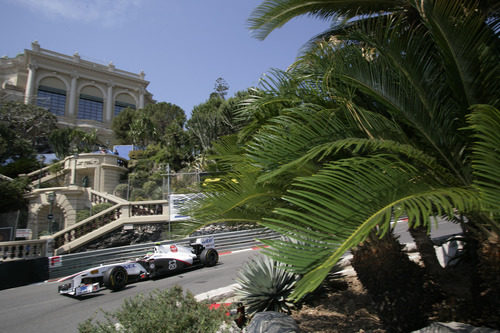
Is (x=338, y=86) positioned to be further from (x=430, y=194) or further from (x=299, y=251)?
(x=299, y=251)

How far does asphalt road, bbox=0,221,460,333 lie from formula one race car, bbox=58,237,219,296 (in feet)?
0.81

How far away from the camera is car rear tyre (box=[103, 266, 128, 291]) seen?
8419 millimetres

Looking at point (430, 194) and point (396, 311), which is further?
point (396, 311)

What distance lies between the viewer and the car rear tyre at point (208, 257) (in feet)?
36.0

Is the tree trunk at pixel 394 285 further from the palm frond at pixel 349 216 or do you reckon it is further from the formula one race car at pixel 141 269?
the formula one race car at pixel 141 269

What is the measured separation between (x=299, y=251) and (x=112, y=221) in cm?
1856

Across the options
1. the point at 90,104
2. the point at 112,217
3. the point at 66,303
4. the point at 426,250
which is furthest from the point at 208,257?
the point at 90,104

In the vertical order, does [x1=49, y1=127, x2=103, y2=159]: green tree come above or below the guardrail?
above

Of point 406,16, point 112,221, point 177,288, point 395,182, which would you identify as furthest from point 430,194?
point 112,221

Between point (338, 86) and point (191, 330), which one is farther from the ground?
point (338, 86)

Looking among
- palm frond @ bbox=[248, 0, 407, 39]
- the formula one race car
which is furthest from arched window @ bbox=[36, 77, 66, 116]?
palm frond @ bbox=[248, 0, 407, 39]

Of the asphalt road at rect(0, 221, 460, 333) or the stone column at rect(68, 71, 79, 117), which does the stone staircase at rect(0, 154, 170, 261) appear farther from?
the stone column at rect(68, 71, 79, 117)

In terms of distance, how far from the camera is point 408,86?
293 cm

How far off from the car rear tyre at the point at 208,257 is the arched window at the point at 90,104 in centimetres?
6390
